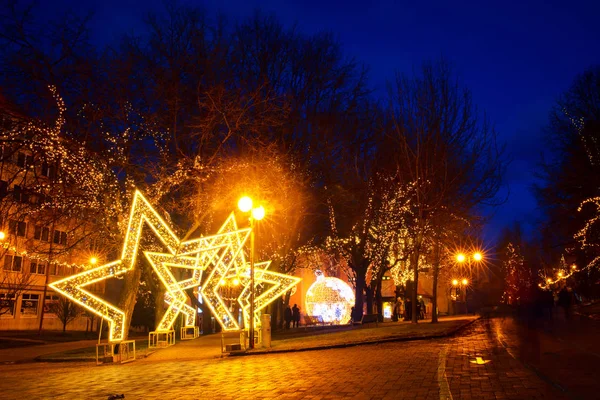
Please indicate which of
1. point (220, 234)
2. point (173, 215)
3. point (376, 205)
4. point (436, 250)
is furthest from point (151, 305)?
point (220, 234)

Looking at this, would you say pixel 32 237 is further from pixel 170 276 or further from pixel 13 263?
pixel 13 263

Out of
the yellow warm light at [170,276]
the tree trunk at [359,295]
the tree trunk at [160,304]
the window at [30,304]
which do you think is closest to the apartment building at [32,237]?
the window at [30,304]

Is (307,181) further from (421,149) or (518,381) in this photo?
(518,381)

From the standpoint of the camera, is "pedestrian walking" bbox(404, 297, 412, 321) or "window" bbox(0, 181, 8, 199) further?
"pedestrian walking" bbox(404, 297, 412, 321)

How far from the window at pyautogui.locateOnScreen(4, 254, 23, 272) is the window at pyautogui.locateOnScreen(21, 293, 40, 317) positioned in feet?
8.61

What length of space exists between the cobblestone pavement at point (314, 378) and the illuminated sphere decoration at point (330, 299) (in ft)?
96.1

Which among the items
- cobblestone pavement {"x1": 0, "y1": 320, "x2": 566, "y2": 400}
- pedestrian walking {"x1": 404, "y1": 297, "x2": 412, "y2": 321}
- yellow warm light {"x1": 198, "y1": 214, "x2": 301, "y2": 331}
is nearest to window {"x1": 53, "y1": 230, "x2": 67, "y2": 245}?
yellow warm light {"x1": 198, "y1": 214, "x2": 301, "y2": 331}

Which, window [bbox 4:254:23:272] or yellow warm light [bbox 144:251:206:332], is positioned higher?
window [bbox 4:254:23:272]

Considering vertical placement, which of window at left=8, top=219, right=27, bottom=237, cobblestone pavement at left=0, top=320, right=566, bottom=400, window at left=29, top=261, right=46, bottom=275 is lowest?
cobblestone pavement at left=0, top=320, right=566, bottom=400

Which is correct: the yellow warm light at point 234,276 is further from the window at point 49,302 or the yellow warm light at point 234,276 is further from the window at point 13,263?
the window at point 49,302

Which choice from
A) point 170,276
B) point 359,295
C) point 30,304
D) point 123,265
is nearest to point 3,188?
point 123,265

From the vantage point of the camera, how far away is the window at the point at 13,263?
47.6 metres

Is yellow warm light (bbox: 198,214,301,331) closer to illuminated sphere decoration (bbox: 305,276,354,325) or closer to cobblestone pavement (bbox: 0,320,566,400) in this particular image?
cobblestone pavement (bbox: 0,320,566,400)

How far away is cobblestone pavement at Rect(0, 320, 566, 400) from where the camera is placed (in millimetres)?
8789
